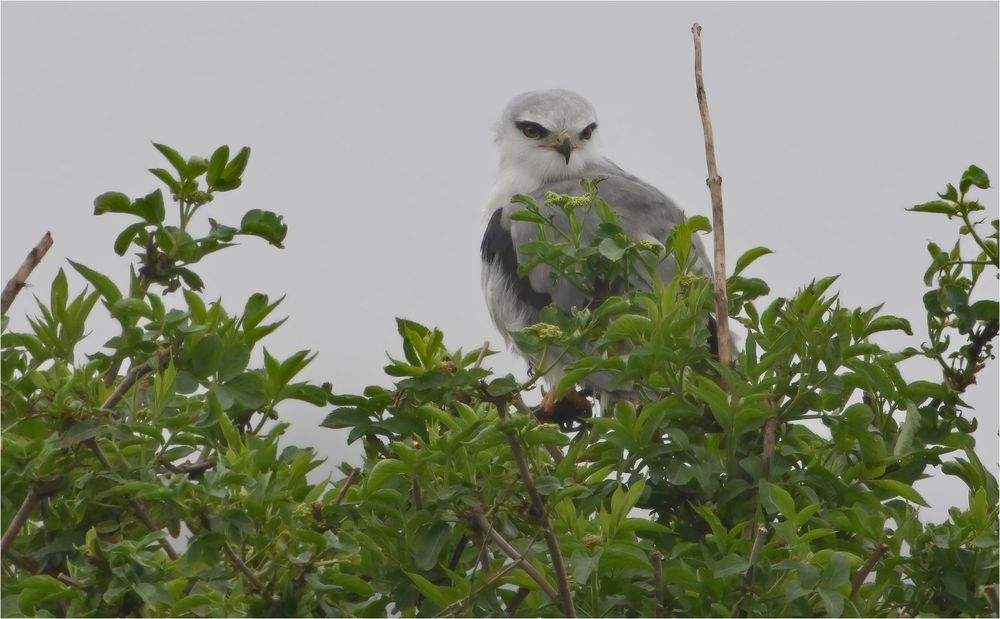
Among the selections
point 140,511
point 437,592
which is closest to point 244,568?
point 140,511

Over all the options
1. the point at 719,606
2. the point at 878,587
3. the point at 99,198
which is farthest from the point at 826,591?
the point at 99,198

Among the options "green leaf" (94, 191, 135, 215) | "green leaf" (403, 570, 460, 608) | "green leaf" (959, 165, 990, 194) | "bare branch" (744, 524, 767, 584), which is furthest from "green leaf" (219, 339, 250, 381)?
"green leaf" (959, 165, 990, 194)

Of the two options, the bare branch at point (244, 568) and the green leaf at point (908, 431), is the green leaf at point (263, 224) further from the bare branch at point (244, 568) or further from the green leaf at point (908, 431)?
the green leaf at point (908, 431)

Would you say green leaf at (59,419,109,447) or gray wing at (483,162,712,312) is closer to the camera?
green leaf at (59,419,109,447)

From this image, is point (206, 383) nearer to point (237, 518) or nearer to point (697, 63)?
point (237, 518)

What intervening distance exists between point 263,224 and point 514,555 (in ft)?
3.55

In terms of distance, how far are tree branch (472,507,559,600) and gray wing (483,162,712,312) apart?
3.92m

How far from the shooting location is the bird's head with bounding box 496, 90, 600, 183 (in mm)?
8930

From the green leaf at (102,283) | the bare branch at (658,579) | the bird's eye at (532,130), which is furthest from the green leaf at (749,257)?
the bird's eye at (532,130)

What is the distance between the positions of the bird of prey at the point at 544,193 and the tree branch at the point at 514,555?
3.27 m

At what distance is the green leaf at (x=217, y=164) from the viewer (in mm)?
3230

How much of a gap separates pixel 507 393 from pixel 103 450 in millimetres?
985

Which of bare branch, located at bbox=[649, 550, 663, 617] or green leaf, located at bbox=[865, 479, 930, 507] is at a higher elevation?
green leaf, located at bbox=[865, 479, 930, 507]

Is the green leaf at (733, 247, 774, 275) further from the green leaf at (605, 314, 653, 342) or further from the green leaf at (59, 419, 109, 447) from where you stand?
the green leaf at (59, 419, 109, 447)
